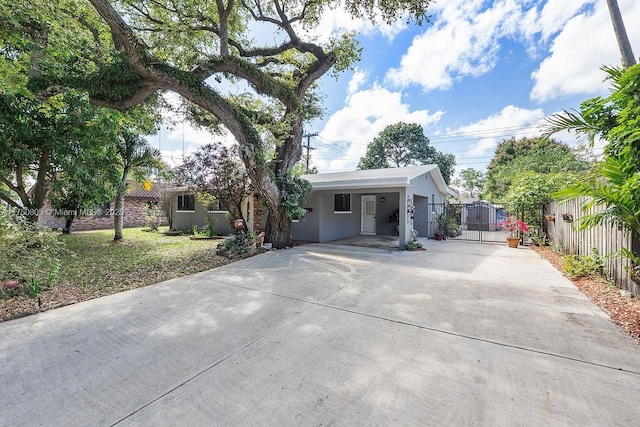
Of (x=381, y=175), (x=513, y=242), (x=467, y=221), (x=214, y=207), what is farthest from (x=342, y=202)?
(x=467, y=221)

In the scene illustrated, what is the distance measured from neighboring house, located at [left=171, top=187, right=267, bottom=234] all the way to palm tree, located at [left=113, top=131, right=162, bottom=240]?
1.90m

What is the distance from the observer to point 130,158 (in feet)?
37.5

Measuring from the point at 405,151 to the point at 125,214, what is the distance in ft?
86.0

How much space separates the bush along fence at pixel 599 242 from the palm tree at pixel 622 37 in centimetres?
271

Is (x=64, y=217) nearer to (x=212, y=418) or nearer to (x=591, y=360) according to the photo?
(x=212, y=418)

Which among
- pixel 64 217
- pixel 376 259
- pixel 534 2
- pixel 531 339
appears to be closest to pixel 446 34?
pixel 534 2

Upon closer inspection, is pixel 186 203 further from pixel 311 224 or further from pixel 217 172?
pixel 311 224

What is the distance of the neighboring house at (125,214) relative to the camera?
16139 millimetres

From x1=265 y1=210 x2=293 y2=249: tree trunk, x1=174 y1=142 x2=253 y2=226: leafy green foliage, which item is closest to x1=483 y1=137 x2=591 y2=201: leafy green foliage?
x1=265 y1=210 x2=293 y2=249: tree trunk

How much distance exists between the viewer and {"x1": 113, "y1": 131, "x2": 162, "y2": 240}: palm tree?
37.0 ft

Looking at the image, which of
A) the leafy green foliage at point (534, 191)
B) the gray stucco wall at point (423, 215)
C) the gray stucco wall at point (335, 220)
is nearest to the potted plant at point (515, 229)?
the leafy green foliage at point (534, 191)

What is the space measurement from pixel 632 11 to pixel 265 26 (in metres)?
9.85

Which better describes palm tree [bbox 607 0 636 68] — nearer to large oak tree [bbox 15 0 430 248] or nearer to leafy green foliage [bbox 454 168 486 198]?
large oak tree [bbox 15 0 430 248]

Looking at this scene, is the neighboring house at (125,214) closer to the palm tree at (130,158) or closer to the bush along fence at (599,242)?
the palm tree at (130,158)
